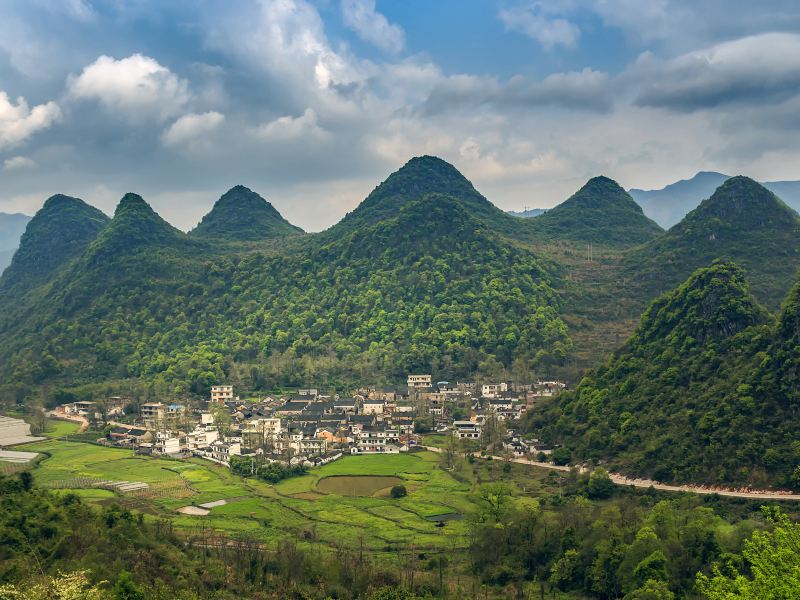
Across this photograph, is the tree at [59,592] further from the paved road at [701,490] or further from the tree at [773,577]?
the paved road at [701,490]

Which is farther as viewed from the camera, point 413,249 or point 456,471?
point 413,249

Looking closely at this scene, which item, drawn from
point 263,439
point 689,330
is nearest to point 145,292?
point 263,439

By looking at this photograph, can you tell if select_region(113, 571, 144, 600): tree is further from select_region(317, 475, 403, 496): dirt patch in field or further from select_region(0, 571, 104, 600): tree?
select_region(317, 475, 403, 496): dirt patch in field

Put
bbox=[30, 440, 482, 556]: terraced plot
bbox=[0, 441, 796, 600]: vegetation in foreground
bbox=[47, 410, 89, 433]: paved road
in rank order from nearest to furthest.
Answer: bbox=[0, 441, 796, 600]: vegetation in foreground < bbox=[30, 440, 482, 556]: terraced plot < bbox=[47, 410, 89, 433]: paved road

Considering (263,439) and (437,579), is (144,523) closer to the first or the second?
(437,579)

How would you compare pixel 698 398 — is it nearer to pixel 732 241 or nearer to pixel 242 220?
pixel 732 241

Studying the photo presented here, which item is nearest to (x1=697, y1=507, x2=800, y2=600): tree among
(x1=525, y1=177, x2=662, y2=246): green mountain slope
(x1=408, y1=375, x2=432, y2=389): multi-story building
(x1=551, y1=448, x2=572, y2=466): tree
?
(x1=551, y1=448, x2=572, y2=466): tree
